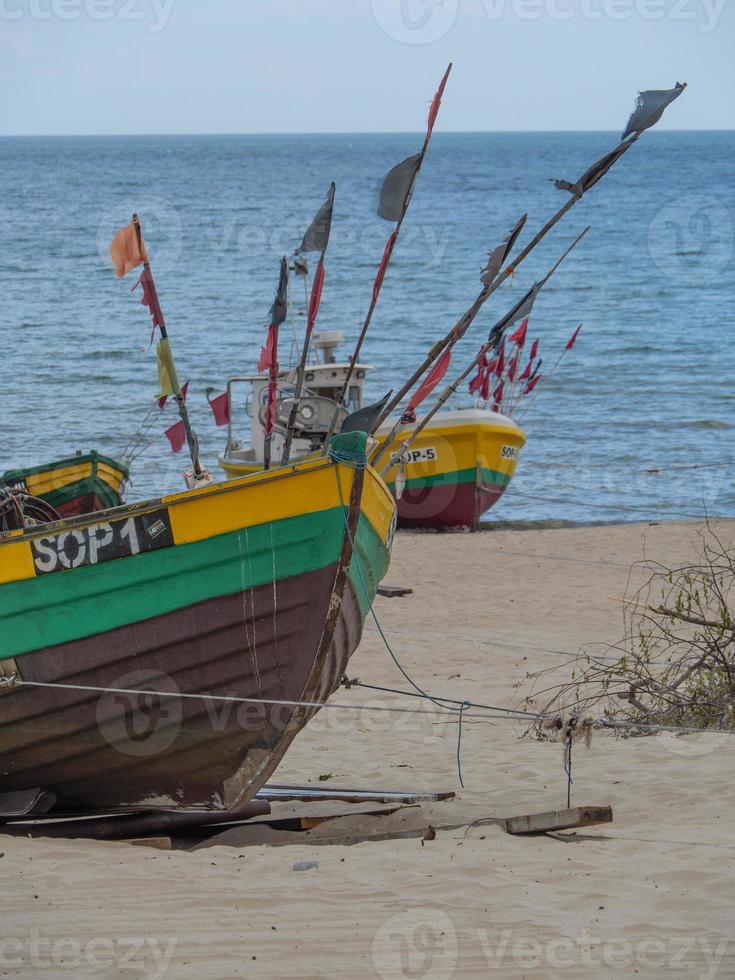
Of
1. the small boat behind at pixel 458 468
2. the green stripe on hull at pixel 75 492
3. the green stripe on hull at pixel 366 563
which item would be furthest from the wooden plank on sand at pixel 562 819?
the small boat behind at pixel 458 468

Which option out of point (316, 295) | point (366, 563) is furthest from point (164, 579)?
point (316, 295)

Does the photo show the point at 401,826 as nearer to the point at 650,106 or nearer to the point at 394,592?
the point at 650,106

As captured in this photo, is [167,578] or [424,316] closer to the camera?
[167,578]

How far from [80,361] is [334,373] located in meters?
15.2

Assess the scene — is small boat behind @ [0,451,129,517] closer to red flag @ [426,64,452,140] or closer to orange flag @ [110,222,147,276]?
orange flag @ [110,222,147,276]

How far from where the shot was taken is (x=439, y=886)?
206 inches

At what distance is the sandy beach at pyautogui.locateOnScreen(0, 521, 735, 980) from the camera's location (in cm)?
457

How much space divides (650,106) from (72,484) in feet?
22.2

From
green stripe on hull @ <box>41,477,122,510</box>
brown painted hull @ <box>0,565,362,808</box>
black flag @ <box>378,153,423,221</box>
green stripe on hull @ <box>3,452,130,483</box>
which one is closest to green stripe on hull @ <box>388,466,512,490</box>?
green stripe on hull @ <box>3,452,130,483</box>

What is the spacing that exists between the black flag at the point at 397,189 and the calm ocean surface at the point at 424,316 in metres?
11.3

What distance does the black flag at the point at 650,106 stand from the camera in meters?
5.54

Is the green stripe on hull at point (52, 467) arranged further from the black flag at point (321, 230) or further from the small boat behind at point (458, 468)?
the small boat behind at point (458, 468)

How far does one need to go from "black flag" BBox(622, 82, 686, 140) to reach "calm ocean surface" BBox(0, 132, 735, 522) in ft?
38.3

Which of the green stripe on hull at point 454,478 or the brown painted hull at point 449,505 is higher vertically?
the green stripe on hull at point 454,478
